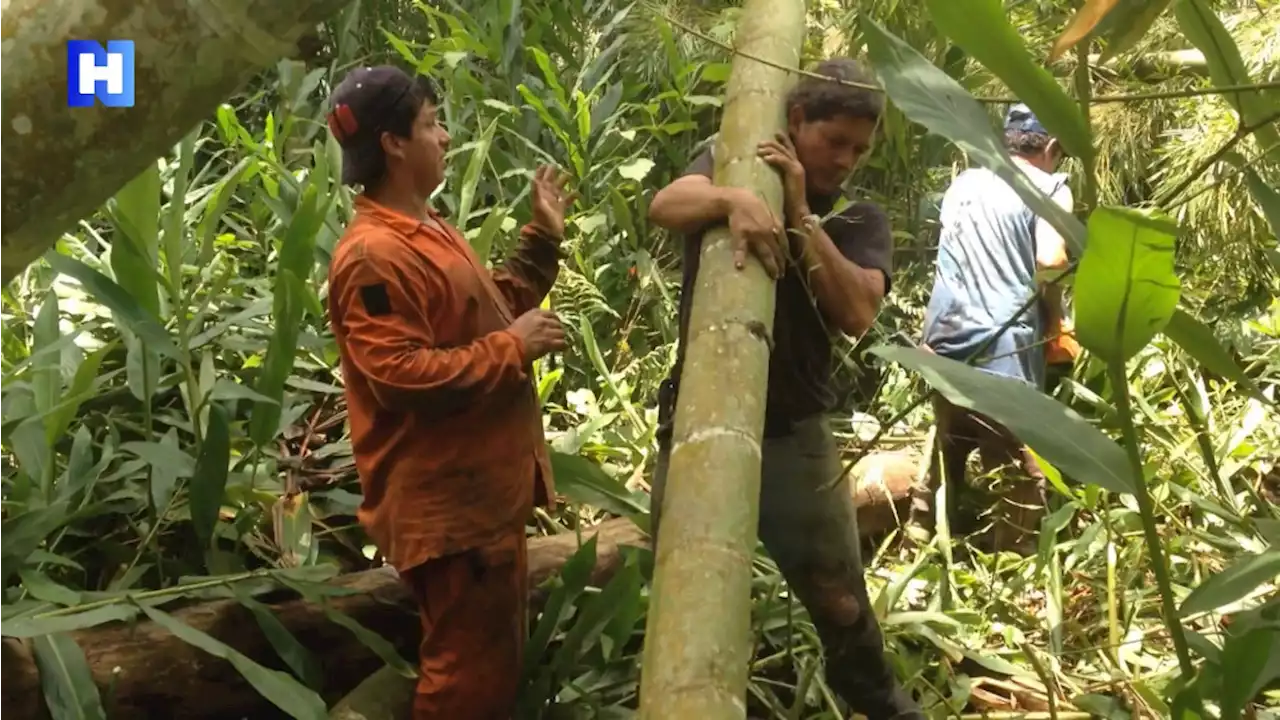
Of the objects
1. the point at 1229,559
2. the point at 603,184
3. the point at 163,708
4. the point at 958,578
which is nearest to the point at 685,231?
the point at 163,708

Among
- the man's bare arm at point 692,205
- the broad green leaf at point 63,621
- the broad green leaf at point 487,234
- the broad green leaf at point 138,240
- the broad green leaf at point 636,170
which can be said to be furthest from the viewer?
the broad green leaf at point 636,170

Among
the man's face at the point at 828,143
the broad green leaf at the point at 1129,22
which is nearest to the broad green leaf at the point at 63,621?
the man's face at the point at 828,143

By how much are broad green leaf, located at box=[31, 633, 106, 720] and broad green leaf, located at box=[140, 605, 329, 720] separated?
11cm

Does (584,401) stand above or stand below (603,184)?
below

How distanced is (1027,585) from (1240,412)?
69cm

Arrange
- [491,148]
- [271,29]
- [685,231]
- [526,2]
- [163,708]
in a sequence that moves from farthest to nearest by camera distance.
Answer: [526,2], [491,148], [163,708], [685,231], [271,29]

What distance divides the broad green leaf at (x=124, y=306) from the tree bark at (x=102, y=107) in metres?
0.90

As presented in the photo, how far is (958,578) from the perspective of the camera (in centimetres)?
188

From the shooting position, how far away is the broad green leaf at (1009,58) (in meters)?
0.55

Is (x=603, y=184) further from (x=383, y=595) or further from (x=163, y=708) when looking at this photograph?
(x=163, y=708)

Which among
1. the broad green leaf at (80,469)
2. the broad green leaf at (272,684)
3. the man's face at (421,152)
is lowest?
the broad green leaf at (272,684)

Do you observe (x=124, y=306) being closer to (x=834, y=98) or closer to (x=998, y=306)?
(x=834, y=98)

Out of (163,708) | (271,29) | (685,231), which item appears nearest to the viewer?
(271,29)

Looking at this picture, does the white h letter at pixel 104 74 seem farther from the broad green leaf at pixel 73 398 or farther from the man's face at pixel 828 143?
the broad green leaf at pixel 73 398
